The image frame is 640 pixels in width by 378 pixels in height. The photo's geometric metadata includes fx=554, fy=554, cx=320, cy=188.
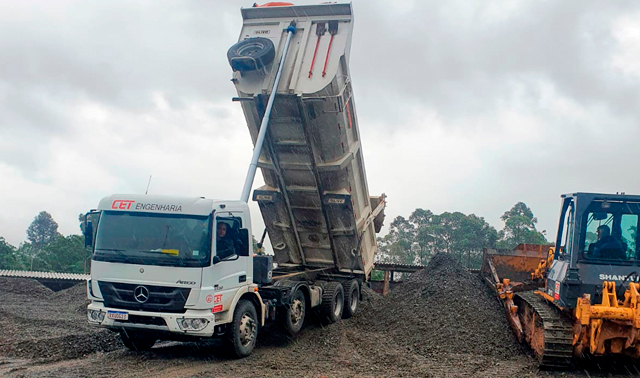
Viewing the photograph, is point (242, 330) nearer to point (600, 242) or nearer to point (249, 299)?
point (249, 299)

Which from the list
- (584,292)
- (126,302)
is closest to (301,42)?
(126,302)

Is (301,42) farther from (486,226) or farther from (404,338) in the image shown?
(486,226)

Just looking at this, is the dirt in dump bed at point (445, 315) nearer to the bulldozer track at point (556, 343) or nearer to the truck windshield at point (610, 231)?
the bulldozer track at point (556, 343)

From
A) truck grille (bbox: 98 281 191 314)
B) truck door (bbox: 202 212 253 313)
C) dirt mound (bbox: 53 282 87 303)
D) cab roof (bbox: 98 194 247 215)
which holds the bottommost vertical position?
dirt mound (bbox: 53 282 87 303)

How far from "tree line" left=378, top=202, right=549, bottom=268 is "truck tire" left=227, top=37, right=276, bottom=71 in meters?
21.4

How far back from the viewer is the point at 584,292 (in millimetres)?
7762

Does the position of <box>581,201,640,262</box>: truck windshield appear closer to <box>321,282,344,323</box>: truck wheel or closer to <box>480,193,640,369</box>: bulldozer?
<box>480,193,640,369</box>: bulldozer

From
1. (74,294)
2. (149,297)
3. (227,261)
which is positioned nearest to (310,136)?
(227,261)

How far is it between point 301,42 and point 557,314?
6292mm

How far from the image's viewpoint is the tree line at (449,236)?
31.3m

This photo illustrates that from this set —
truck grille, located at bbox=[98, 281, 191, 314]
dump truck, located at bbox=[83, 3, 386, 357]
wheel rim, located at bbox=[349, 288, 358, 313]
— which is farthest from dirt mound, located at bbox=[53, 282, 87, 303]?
truck grille, located at bbox=[98, 281, 191, 314]

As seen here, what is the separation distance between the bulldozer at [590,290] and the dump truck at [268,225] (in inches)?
156

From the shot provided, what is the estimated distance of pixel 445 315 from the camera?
10.9 meters

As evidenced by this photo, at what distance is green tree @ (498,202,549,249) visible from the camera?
3281cm
